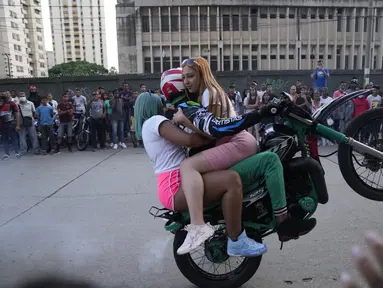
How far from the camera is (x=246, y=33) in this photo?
43062 millimetres

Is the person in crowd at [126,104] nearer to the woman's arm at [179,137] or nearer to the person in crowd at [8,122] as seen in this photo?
the person in crowd at [8,122]

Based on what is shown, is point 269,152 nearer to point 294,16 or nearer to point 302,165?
point 302,165

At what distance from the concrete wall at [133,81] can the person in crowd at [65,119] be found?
18.2 ft

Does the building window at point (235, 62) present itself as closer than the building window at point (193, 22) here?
No

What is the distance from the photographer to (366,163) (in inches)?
117

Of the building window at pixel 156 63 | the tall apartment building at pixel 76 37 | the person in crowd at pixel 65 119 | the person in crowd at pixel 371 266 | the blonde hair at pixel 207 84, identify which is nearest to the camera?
the person in crowd at pixel 371 266

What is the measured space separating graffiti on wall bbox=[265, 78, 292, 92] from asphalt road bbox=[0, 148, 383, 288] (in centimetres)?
1012

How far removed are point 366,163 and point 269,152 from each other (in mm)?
1063

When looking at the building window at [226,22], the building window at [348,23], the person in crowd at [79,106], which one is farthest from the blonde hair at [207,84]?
the building window at [348,23]

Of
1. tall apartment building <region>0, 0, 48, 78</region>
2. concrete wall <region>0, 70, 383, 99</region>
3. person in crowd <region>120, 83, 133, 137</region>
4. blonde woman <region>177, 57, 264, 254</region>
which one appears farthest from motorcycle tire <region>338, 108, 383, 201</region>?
tall apartment building <region>0, 0, 48, 78</region>

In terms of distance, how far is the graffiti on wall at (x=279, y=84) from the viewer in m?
16.3

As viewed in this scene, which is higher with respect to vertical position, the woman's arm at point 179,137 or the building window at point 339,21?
the building window at point 339,21

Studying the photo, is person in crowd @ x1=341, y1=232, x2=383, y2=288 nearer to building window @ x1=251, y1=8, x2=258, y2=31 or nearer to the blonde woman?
the blonde woman

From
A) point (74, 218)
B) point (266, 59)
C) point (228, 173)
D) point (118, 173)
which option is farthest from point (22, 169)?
point (266, 59)
